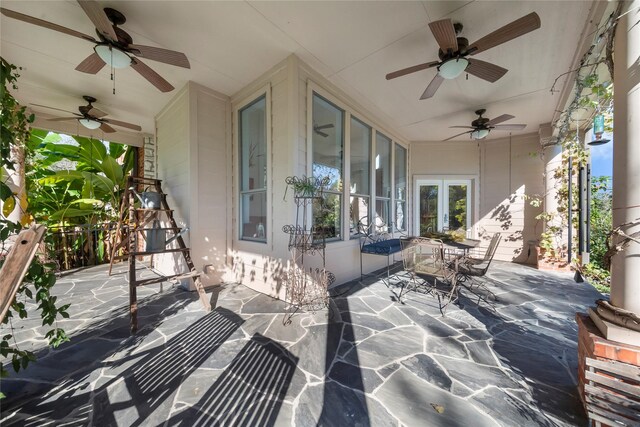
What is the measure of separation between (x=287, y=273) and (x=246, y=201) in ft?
5.47

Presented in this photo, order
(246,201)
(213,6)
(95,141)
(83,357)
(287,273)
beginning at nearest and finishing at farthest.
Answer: (83,357) → (213,6) → (287,273) → (246,201) → (95,141)

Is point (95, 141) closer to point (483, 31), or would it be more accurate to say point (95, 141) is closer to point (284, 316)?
point (284, 316)

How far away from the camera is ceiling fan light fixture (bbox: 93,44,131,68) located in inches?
100.0

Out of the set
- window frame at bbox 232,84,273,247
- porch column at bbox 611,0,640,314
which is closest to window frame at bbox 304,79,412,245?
window frame at bbox 232,84,273,247

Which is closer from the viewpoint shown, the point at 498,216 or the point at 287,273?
the point at 287,273

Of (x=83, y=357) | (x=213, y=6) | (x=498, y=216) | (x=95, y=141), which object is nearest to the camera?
(x=83, y=357)

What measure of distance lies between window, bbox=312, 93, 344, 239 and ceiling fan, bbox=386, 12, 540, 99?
136 centimetres

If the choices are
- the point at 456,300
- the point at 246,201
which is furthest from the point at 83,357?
the point at 456,300

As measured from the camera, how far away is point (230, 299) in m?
3.52

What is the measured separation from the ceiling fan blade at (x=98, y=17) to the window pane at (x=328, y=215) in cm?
287

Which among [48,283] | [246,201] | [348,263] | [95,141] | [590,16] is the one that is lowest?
[348,263]

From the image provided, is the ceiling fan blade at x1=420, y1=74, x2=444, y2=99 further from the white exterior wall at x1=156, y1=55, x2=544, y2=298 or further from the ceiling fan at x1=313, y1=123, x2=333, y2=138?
the ceiling fan at x1=313, y1=123, x2=333, y2=138

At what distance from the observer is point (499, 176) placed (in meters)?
6.52

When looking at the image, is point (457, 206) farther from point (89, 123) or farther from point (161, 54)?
point (89, 123)
